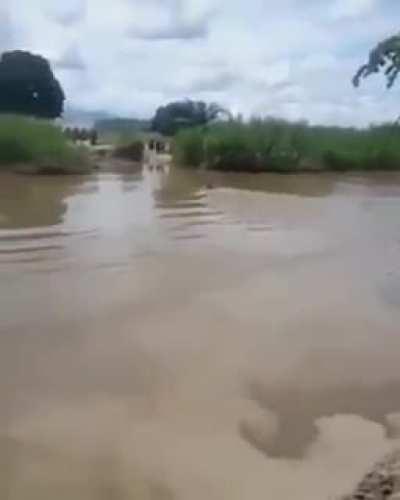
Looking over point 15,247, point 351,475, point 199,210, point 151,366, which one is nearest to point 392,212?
point 199,210

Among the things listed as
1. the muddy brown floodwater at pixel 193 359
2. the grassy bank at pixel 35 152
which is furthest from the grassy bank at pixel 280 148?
the muddy brown floodwater at pixel 193 359

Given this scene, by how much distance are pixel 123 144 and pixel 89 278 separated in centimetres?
2161

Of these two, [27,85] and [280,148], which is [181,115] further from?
[280,148]

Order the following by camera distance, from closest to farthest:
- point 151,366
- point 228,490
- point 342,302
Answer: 1. point 228,490
2. point 151,366
3. point 342,302

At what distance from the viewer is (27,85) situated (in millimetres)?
40438

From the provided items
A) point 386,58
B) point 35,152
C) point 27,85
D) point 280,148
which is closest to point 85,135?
point 27,85

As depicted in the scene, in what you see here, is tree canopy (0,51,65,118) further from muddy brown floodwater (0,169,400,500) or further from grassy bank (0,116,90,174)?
muddy brown floodwater (0,169,400,500)

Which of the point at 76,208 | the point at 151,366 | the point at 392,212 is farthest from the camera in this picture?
the point at 392,212

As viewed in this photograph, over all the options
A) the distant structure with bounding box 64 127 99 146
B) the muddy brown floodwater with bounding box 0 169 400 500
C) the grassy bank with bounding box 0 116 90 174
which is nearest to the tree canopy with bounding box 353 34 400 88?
the muddy brown floodwater with bounding box 0 169 400 500

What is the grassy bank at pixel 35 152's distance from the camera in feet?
79.3

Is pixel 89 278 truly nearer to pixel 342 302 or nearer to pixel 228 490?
pixel 342 302

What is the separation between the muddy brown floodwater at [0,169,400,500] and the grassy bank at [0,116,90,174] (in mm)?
9417

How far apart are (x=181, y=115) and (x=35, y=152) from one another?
2009cm

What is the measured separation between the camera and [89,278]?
408 inches
